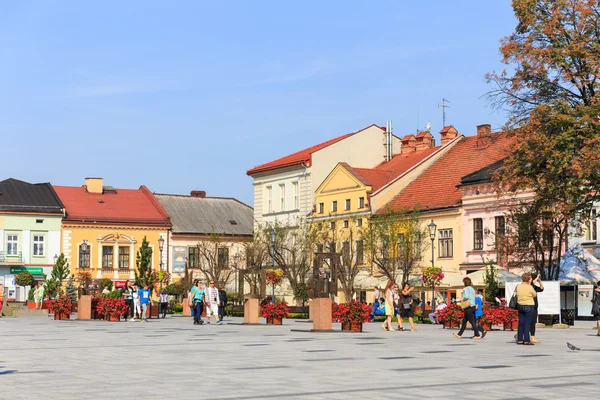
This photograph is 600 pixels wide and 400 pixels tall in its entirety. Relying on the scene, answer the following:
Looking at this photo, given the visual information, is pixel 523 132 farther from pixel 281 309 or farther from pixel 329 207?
pixel 329 207

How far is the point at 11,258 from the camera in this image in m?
79.1

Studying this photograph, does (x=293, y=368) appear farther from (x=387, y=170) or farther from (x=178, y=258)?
(x=178, y=258)

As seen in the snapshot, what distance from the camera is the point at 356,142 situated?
73.2 metres

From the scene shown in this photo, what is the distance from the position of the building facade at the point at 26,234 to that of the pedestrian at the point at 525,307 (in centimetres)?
6008

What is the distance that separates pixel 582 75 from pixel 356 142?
37822 mm

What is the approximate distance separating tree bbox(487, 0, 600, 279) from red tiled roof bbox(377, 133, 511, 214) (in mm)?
20795

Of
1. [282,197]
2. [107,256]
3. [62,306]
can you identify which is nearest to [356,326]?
[62,306]

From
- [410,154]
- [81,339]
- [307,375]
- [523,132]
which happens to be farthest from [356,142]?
[307,375]

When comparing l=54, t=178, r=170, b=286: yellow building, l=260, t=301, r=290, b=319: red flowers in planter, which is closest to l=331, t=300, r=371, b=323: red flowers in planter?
l=260, t=301, r=290, b=319: red flowers in planter

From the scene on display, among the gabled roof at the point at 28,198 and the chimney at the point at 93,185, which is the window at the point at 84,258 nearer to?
the gabled roof at the point at 28,198

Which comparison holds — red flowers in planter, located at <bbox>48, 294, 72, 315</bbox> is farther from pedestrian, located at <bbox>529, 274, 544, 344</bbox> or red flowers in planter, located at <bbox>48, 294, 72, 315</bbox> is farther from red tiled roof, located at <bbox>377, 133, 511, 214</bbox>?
red tiled roof, located at <bbox>377, 133, 511, 214</bbox>

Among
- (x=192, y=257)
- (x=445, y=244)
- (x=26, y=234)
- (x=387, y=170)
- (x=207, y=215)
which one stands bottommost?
(x=192, y=257)

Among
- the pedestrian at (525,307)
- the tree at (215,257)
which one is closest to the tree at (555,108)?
the pedestrian at (525,307)

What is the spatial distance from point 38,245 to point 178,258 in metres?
11.8
